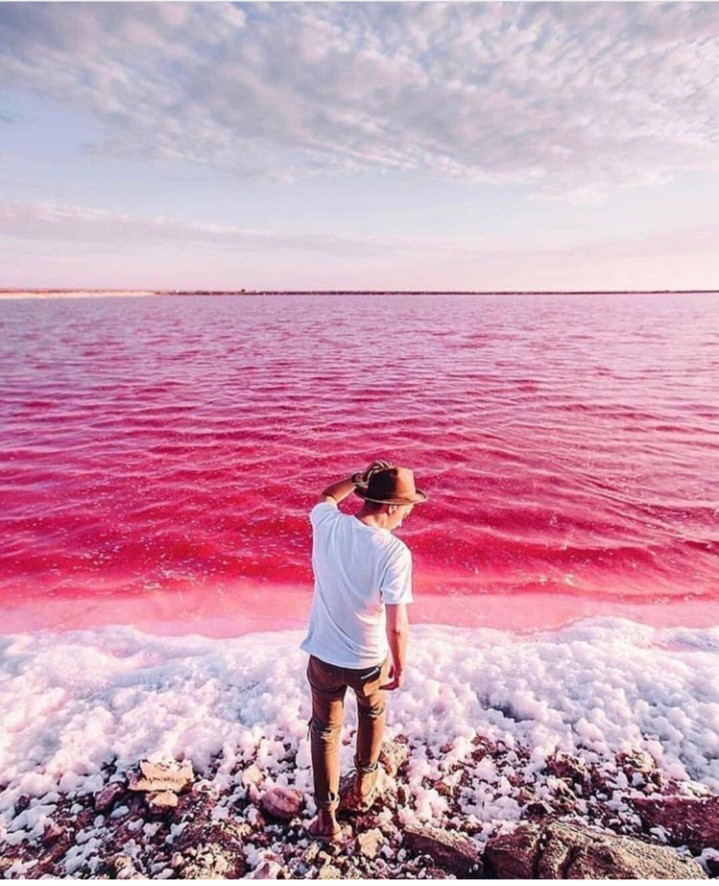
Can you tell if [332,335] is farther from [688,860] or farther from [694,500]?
[688,860]

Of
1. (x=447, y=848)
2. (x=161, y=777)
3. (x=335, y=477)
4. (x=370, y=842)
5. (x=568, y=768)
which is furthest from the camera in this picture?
(x=335, y=477)

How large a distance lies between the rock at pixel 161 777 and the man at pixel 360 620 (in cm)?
99

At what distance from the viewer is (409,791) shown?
11.3ft

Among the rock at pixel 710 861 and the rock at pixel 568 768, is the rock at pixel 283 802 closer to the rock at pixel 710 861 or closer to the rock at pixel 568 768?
the rock at pixel 568 768

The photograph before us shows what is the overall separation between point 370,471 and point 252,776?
2406mm

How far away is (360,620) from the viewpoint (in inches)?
116

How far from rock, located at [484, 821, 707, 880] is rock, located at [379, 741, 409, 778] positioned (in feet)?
2.63

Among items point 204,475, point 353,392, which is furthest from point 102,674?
point 353,392

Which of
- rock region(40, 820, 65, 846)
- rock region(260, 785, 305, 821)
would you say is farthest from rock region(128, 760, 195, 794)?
rock region(260, 785, 305, 821)

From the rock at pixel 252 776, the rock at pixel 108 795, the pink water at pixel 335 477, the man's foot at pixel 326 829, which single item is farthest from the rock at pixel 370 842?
the pink water at pixel 335 477

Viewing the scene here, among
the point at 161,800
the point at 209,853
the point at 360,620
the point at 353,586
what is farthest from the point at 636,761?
the point at 161,800

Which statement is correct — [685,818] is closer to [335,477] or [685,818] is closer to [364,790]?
[364,790]

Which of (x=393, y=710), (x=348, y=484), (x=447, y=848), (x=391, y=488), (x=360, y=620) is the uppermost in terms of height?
(x=391, y=488)

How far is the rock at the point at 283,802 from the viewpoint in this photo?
10.8ft
